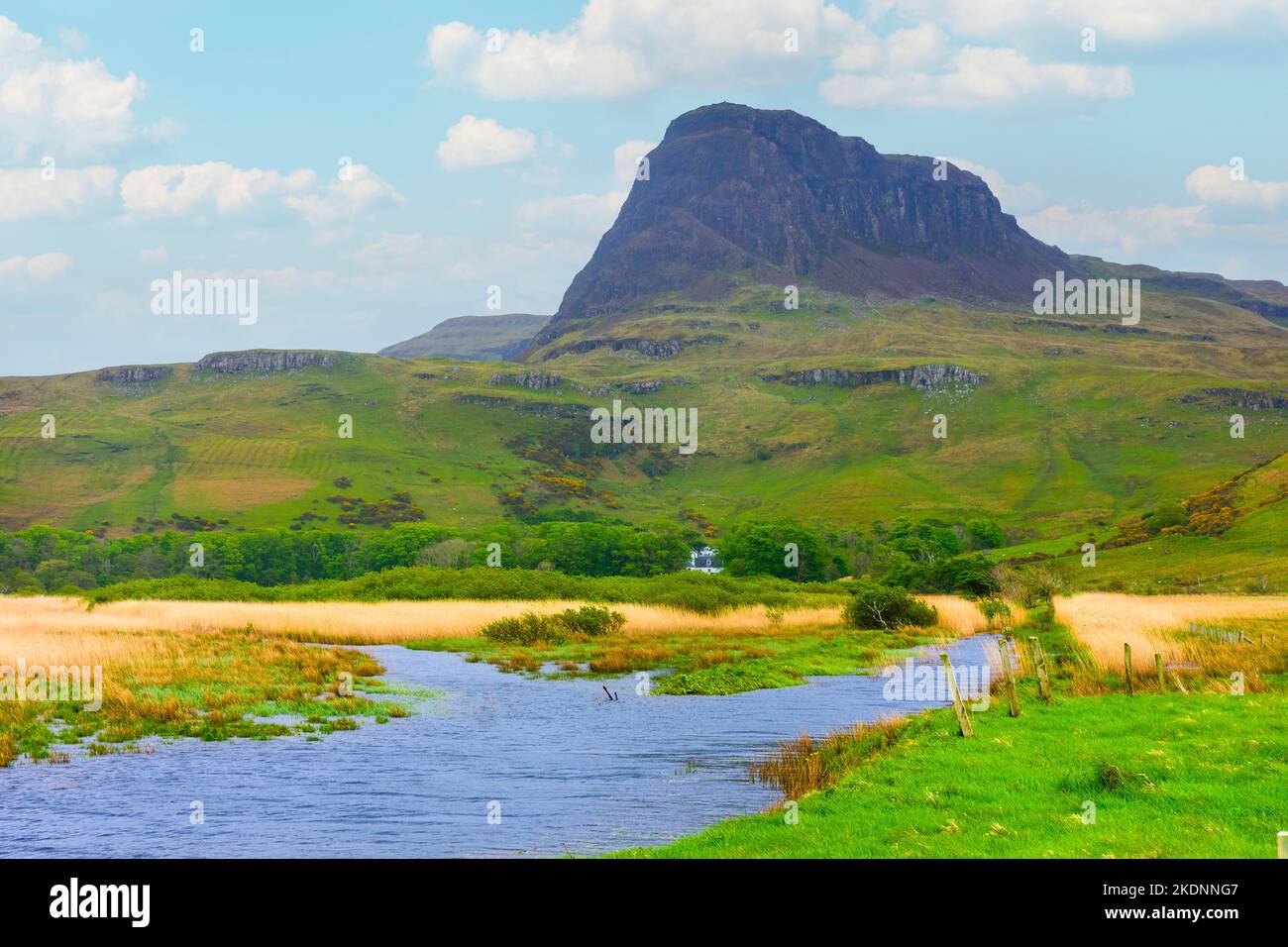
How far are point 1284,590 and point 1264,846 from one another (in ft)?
329

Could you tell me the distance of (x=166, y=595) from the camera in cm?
8919

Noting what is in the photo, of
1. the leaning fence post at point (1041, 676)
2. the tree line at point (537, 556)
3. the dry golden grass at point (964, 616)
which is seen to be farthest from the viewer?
the tree line at point (537, 556)

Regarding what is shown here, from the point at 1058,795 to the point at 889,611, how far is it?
59.8 metres

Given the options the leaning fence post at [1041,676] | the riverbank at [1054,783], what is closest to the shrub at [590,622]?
the riverbank at [1054,783]

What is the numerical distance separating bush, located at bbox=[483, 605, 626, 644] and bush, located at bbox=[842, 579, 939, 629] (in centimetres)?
1826

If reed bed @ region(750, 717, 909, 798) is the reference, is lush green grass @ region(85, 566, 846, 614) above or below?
below

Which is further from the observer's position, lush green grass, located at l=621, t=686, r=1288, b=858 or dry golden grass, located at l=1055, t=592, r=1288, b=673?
dry golden grass, located at l=1055, t=592, r=1288, b=673

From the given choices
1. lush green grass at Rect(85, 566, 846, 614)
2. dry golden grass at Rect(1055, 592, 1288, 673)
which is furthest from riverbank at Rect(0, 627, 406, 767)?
lush green grass at Rect(85, 566, 846, 614)

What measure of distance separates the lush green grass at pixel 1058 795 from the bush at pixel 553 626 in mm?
42850

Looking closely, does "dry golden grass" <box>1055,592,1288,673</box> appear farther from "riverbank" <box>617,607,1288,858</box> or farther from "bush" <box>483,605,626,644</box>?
"bush" <box>483,605,626,644</box>

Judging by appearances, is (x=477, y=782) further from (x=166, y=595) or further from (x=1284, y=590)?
(x=1284, y=590)

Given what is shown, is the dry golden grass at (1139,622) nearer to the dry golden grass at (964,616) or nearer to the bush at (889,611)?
the dry golden grass at (964,616)

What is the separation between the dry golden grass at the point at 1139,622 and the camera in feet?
129

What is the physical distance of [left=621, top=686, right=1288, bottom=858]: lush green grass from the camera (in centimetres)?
1612
